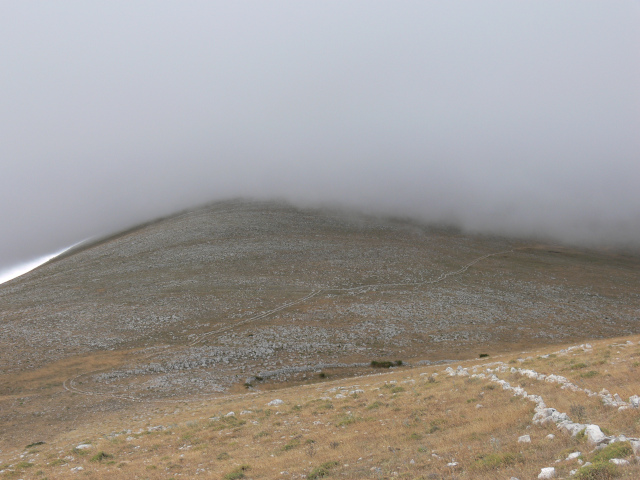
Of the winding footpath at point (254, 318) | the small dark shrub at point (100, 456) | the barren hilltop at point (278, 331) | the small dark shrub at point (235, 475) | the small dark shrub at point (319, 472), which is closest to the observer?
the small dark shrub at point (319, 472)

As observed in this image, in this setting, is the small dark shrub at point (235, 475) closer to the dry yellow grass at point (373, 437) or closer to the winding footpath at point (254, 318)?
the dry yellow grass at point (373, 437)

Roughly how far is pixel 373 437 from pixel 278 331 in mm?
37383

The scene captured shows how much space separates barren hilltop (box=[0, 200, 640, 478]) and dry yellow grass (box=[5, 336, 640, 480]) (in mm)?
163

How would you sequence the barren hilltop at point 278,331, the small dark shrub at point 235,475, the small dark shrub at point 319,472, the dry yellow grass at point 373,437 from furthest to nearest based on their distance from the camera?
1. the barren hilltop at point 278,331
2. the small dark shrub at point 235,475
3. the small dark shrub at point 319,472
4. the dry yellow grass at point 373,437

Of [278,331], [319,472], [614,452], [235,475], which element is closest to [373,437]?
[319,472]

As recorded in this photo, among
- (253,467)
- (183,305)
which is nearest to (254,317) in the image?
(183,305)

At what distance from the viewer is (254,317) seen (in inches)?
2213

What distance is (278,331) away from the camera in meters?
51.3

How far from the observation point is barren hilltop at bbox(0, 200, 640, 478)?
17625mm

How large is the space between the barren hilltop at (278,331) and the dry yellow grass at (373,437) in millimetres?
163

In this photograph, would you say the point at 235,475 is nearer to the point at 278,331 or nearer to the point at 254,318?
the point at 278,331

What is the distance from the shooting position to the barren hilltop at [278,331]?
1762 centimetres

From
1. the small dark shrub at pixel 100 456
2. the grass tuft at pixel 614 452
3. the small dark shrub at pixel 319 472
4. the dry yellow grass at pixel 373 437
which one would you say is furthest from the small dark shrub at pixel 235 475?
the grass tuft at pixel 614 452

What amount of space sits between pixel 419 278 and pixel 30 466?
66.4 m
